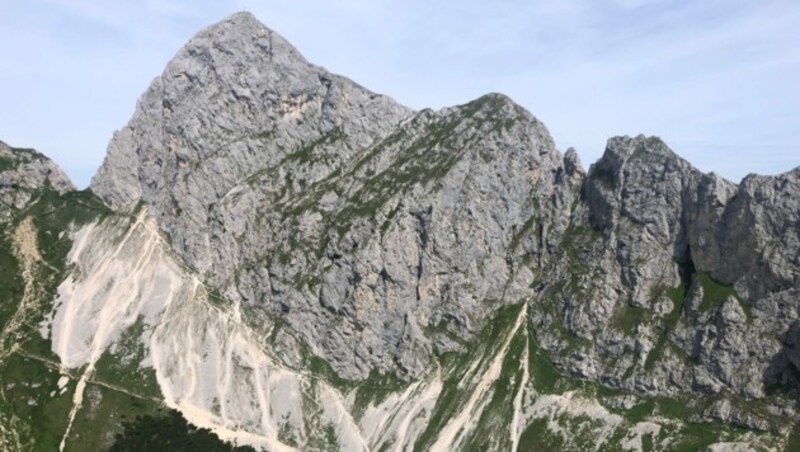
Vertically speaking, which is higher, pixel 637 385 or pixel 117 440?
pixel 637 385

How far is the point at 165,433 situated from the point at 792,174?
199 metres

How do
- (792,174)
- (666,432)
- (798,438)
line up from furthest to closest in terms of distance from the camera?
(792,174)
(666,432)
(798,438)

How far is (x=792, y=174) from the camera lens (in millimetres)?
194000

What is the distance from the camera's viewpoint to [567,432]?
625 ft

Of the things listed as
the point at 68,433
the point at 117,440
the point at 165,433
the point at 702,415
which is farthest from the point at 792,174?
the point at 68,433

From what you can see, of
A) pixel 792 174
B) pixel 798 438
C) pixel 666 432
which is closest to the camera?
pixel 798 438

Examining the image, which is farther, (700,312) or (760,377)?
(700,312)

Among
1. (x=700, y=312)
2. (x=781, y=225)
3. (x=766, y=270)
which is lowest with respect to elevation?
(x=700, y=312)

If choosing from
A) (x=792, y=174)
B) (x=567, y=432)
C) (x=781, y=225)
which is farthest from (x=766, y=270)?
(x=567, y=432)

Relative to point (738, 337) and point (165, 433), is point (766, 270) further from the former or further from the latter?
point (165, 433)

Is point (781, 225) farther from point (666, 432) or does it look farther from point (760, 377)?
point (666, 432)

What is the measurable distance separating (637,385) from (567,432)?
2598 cm

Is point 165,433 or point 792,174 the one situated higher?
point 792,174

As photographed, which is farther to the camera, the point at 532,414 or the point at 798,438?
the point at 532,414
